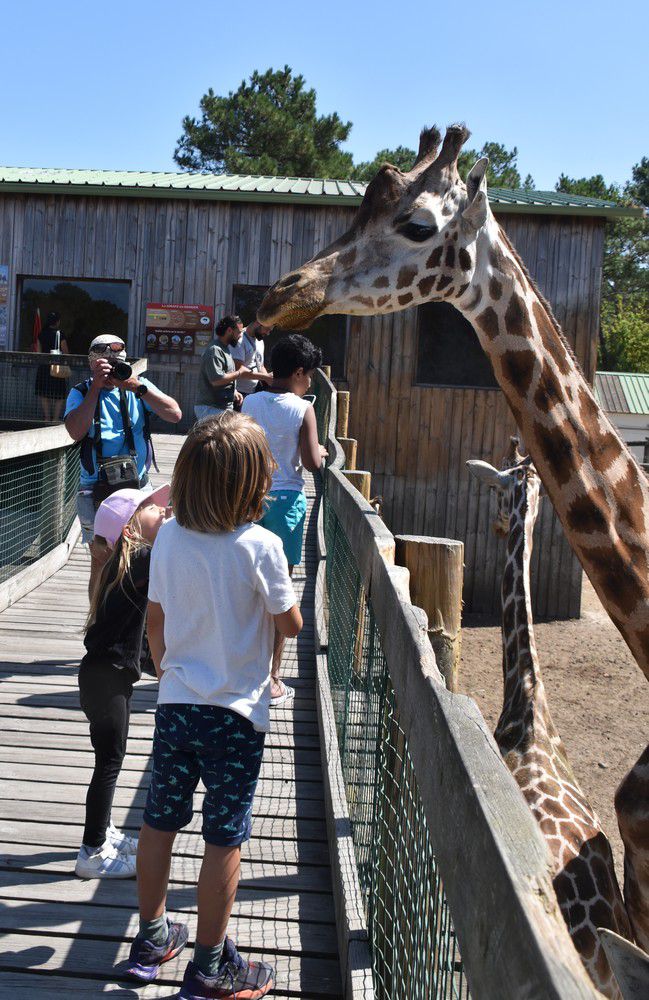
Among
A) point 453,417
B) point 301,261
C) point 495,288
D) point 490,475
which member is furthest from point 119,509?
point 453,417

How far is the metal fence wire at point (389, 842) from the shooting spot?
6.68ft

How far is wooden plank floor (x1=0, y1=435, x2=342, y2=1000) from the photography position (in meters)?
3.07

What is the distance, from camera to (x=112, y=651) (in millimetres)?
3420

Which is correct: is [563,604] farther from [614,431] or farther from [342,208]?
[614,431]

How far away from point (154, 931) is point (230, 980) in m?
0.28

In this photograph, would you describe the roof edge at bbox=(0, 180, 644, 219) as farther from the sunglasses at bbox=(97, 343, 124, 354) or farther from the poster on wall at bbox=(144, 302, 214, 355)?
the sunglasses at bbox=(97, 343, 124, 354)

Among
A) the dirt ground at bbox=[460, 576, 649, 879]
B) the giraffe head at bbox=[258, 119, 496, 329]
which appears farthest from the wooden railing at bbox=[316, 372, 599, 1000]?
the dirt ground at bbox=[460, 576, 649, 879]

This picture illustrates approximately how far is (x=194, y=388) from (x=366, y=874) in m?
12.7

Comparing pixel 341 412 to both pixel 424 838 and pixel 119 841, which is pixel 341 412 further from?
pixel 424 838

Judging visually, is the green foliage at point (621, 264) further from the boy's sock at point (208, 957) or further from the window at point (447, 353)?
the boy's sock at point (208, 957)

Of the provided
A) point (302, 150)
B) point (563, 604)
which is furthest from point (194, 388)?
point (302, 150)

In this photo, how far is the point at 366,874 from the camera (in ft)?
11.1

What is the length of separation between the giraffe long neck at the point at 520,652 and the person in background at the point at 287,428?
48.3 inches

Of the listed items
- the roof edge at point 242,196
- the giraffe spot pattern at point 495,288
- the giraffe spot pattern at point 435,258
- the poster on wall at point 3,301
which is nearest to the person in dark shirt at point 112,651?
the giraffe spot pattern at point 435,258
